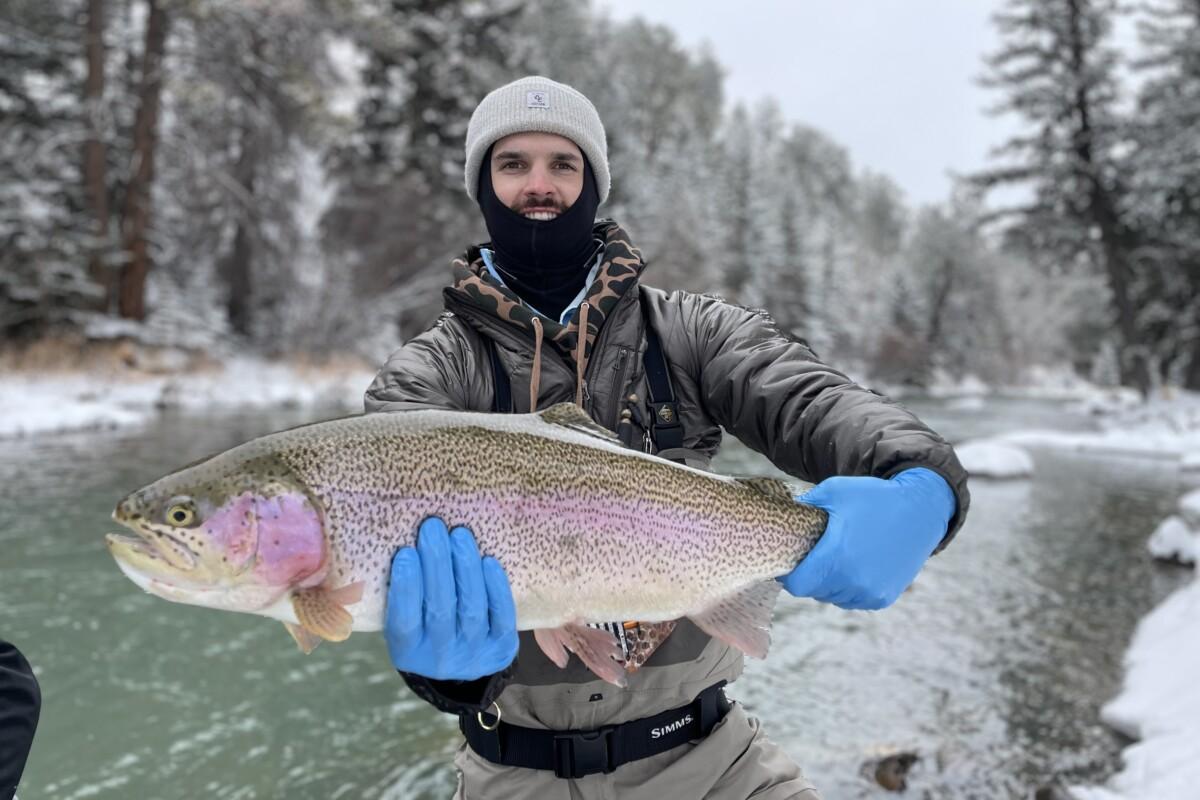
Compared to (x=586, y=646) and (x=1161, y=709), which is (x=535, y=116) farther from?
(x=1161, y=709)

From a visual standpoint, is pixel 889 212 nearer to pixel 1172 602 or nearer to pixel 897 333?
pixel 897 333

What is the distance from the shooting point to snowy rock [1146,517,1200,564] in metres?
9.00

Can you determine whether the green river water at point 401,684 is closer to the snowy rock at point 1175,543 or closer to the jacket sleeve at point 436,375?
the snowy rock at point 1175,543

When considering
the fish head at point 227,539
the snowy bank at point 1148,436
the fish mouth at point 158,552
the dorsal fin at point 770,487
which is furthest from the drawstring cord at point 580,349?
the snowy bank at point 1148,436

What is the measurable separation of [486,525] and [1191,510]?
11.7 metres

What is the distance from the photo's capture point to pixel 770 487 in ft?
6.50

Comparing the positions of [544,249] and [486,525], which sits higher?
[544,249]

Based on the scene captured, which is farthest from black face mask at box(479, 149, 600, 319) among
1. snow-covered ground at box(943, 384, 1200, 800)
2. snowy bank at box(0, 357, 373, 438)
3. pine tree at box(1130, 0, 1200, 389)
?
pine tree at box(1130, 0, 1200, 389)

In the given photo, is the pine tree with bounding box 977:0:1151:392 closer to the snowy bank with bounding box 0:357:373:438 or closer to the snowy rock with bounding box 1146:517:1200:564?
the snowy rock with bounding box 1146:517:1200:564

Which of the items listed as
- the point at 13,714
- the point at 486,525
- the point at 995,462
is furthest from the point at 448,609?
the point at 995,462

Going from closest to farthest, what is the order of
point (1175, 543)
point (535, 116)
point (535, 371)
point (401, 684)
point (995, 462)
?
point (535, 371)
point (535, 116)
point (401, 684)
point (1175, 543)
point (995, 462)

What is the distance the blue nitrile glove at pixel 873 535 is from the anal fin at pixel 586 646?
1.57 feet

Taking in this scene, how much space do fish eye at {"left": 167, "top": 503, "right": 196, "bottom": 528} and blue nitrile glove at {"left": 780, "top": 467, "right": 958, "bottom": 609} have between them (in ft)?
4.48

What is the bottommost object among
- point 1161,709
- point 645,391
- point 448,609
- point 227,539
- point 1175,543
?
point 1161,709
